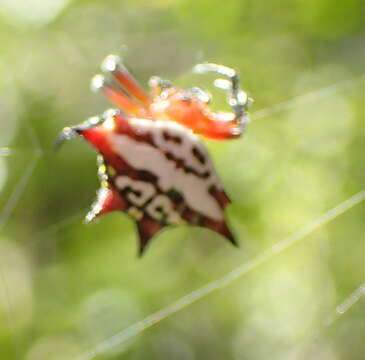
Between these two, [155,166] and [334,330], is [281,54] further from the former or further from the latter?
[155,166]

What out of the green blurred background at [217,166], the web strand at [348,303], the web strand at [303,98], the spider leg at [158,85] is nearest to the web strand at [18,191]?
the green blurred background at [217,166]

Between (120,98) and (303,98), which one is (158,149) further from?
(303,98)

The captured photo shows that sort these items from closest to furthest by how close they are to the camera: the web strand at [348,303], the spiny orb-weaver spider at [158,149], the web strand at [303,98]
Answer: the spiny orb-weaver spider at [158,149] → the web strand at [303,98] → the web strand at [348,303]

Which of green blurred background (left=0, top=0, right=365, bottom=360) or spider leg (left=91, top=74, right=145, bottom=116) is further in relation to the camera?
green blurred background (left=0, top=0, right=365, bottom=360)

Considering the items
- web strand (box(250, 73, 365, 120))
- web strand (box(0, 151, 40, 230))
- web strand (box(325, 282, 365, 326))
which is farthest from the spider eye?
web strand (box(325, 282, 365, 326))

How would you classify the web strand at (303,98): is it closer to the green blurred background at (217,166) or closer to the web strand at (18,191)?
the green blurred background at (217,166)

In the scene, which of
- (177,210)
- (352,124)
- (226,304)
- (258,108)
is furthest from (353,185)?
(177,210)

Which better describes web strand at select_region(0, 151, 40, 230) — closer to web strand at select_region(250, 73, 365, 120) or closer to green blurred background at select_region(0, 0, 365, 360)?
green blurred background at select_region(0, 0, 365, 360)
